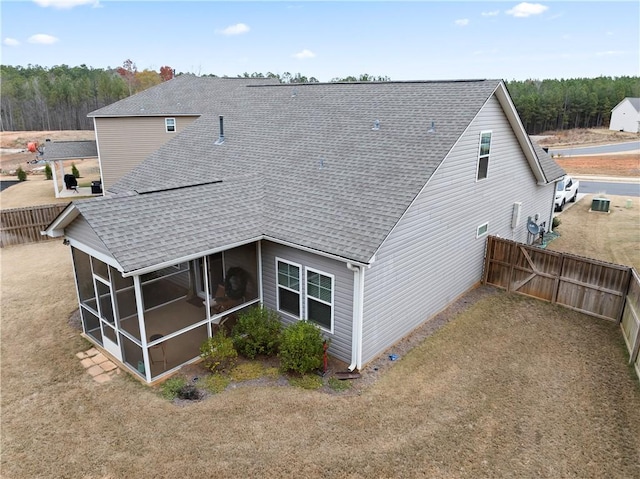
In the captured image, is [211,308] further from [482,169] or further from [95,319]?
[482,169]

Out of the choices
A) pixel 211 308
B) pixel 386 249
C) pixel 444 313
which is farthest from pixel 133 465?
pixel 444 313

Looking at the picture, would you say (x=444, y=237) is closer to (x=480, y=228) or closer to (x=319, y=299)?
(x=480, y=228)

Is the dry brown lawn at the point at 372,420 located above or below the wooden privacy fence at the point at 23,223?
below

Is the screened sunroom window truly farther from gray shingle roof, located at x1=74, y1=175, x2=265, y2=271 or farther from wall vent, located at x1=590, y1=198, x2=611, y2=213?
wall vent, located at x1=590, y1=198, x2=611, y2=213

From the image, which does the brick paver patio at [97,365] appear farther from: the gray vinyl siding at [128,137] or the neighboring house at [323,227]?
the gray vinyl siding at [128,137]

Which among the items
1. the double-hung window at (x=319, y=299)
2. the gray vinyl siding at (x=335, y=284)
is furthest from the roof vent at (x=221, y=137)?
the double-hung window at (x=319, y=299)

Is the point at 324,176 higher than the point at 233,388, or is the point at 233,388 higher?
the point at 324,176
